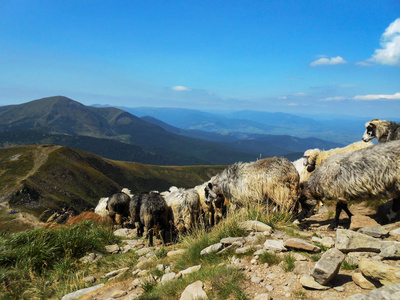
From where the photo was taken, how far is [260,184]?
10.2 meters

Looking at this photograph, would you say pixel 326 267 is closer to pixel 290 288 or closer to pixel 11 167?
pixel 290 288

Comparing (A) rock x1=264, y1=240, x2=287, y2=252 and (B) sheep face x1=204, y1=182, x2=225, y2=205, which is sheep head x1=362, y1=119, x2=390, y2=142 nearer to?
(B) sheep face x1=204, y1=182, x2=225, y2=205

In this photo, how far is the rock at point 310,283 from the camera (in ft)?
12.6

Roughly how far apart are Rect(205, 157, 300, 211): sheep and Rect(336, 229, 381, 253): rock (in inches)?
150

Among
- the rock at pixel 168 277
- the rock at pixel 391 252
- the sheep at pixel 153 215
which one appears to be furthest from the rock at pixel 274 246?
the sheep at pixel 153 215

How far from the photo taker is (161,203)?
39.2ft

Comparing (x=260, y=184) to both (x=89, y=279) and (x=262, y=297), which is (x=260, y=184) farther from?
(x=89, y=279)

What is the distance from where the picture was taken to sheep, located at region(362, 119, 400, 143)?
1030cm

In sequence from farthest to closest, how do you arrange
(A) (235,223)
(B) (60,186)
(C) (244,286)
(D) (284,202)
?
(B) (60,186)
(D) (284,202)
(A) (235,223)
(C) (244,286)

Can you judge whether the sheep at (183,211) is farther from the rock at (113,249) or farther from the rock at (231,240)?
the rock at (231,240)

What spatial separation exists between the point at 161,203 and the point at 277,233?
6785 mm

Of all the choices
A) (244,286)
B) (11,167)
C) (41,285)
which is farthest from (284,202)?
(11,167)

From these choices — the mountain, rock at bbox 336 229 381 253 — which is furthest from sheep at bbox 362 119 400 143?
the mountain

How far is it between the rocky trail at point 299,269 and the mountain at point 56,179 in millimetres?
53320
